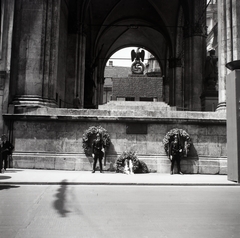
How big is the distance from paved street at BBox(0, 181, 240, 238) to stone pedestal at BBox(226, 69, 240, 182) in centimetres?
88

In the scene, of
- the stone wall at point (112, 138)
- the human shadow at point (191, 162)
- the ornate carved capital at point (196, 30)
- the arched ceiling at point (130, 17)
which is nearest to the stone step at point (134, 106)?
the stone wall at point (112, 138)

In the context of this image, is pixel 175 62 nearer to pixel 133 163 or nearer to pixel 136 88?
pixel 136 88

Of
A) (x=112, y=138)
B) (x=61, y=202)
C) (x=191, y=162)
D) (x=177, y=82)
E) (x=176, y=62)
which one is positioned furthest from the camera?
(x=176, y=62)

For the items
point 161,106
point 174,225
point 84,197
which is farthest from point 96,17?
point 174,225

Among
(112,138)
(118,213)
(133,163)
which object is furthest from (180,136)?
(118,213)

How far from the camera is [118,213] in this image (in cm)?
539

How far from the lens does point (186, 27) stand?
2483cm

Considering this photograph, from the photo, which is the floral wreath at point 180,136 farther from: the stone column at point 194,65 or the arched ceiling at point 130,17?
the arched ceiling at point 130,17

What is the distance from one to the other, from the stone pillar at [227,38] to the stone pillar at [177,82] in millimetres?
15324

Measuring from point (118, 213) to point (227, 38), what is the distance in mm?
11261

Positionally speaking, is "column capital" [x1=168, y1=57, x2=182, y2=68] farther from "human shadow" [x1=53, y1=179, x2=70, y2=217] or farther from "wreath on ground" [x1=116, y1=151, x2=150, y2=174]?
"human shadow" [x1=53, y1=179, x2=70, y2=217]

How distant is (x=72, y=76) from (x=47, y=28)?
9.00 meters

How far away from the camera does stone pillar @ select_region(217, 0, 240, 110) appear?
1390 cm

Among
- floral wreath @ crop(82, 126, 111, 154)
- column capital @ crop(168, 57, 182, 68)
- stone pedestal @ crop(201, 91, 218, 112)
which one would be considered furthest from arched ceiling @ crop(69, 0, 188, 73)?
floral wreath @ crop(82, 126, 111, 154)
